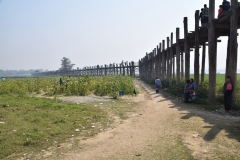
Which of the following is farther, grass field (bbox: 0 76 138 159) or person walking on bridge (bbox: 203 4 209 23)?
person walking on bridge (bbox: 203 4 209 23)

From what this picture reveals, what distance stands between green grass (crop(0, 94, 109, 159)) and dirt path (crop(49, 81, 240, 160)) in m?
0.92

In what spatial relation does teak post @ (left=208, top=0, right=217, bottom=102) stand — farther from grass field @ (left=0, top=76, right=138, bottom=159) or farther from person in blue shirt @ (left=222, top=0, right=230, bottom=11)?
grass field @ (left=0, top=76, right=138, bottom=159)

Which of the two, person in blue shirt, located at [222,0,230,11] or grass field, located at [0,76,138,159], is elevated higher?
person in blue shirt, located at [222,0,230,11]

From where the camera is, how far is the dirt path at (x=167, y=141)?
4848 mm

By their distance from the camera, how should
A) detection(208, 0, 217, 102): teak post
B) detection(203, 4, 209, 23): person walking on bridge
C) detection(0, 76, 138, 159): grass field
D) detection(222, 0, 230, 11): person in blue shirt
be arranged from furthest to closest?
detection(203, 4, 209, 23): person walking on bridge
detection(208, 0, 217, 102): teak post
detection(222, 0, 230, 11): person in blue shirt
detection(0, 76, 138, 159): grass field

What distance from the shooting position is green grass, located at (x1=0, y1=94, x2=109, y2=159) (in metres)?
5.68

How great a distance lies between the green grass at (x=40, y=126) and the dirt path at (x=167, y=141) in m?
0.92

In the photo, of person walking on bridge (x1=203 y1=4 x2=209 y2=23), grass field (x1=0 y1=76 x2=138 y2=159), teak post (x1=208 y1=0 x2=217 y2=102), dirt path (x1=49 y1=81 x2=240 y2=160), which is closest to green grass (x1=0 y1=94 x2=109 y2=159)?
grass field (x1=0 y1=76 x2=138 y2=159)

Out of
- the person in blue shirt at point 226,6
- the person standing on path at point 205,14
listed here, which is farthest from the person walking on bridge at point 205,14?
the person in blue shirt at point 226,6

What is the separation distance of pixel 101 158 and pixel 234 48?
25.4 ft

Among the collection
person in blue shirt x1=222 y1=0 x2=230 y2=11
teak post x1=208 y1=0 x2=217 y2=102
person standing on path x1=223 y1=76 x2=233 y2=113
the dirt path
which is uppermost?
person in blue shirt x1=222 y1=0 x2=230 y2=11

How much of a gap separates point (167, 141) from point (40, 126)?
162 inches

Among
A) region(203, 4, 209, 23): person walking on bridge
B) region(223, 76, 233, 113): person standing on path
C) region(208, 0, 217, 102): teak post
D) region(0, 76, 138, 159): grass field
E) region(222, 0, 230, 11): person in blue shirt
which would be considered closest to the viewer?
region(0, 76, 138, 159): grass field

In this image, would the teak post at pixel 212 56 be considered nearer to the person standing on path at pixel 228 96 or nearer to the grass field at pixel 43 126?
the person standing on path at pixel 228 96
